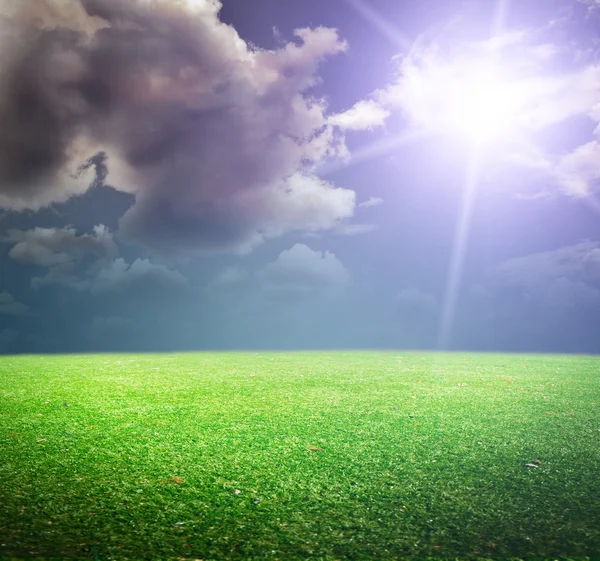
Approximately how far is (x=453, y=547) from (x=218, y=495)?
2.32 m

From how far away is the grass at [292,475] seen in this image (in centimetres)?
377

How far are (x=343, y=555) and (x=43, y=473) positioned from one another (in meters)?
3.67

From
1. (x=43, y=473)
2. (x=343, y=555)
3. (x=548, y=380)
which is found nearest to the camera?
(x=343, y=555)

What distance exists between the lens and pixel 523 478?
5.41 meters

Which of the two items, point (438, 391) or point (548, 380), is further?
point (548, 380)

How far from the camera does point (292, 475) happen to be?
207 inches

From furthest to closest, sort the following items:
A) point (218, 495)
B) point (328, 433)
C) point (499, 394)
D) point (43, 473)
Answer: point (499, 394) → point (328, 433) → point (43, 473) → point (218, 495)

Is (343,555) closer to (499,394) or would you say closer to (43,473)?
(43,473)

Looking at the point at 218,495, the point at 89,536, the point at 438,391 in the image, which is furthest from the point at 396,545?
the point at 438,391

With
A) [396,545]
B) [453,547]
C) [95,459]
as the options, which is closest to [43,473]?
[95,459]

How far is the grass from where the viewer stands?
3.77m

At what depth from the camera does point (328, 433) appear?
7094mm

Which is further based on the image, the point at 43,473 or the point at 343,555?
the point at 43,473

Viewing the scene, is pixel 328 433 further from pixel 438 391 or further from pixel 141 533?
pixel 438 391
